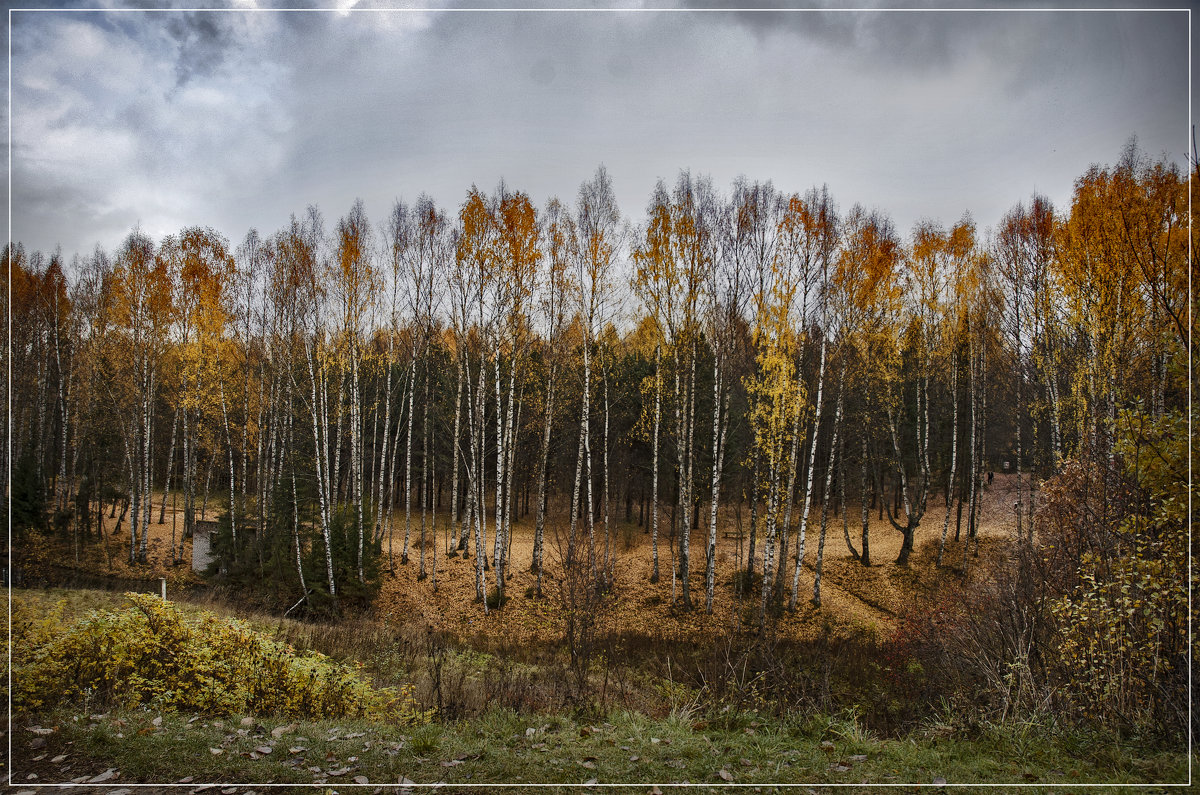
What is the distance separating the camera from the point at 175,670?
6.32 meters

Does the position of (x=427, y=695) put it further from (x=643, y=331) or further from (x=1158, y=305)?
(x=643, y=331)

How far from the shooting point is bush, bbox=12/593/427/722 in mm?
5770

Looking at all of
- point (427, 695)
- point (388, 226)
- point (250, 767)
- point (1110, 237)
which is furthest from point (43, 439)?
point (1110, 237)

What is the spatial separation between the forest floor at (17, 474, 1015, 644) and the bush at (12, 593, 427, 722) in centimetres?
579

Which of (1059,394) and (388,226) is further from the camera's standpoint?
(388,226)

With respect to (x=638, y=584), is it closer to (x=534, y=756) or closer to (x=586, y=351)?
(x=586, y=351)

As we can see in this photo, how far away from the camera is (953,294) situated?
1752 cm

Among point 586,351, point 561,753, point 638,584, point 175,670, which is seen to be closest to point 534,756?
point 561,753

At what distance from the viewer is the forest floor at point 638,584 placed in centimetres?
1395

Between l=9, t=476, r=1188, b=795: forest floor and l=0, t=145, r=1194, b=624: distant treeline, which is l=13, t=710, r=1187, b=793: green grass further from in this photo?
l=0, t=145, r=1194, b=624: distant treeline

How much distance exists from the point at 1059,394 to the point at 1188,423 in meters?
12.5

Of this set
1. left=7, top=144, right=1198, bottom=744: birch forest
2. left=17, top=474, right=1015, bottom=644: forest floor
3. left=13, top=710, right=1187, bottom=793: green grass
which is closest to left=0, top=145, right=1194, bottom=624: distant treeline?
left=7, top=144, right=1198, bottom=744: birch forest

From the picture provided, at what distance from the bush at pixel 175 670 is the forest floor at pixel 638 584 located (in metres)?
5.79

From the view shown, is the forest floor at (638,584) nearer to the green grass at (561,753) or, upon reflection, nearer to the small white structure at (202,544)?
the small white structure at (202,544)
